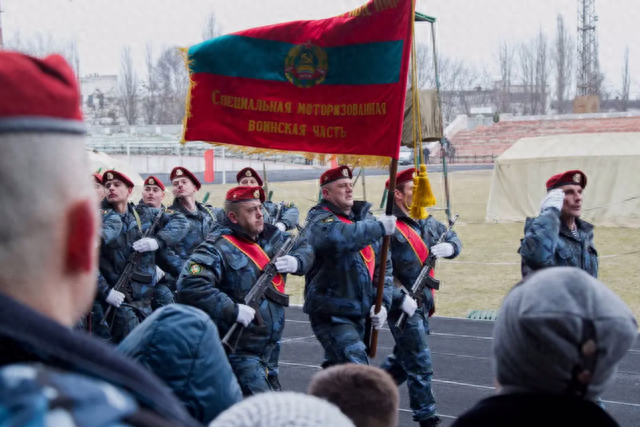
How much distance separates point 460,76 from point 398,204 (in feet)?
248

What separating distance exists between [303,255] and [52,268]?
16.7 feet

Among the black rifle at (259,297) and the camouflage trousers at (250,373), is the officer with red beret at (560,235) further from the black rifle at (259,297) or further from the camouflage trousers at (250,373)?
the camouflage trousers at (250,373)

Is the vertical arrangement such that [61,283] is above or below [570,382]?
above

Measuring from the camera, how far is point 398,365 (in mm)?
6746

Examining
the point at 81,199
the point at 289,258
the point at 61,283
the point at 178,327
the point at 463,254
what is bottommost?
the point at 463,254

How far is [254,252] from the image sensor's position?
5797 mm

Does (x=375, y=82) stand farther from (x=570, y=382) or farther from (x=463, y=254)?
(x=463, y=254)

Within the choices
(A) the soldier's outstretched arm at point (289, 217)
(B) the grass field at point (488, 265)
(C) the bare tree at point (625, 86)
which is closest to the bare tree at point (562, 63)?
(C) the bare tree at point (625, 86)

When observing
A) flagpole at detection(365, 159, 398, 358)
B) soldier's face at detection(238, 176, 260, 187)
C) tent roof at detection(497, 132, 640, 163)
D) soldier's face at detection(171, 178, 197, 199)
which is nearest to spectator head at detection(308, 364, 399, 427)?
flagpole at detection(365, 159, 398, 358)

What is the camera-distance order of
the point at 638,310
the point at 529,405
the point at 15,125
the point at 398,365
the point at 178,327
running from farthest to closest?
the point at 638,310 → the point at 398,365 → the point at 529,405 → the point at 178,327 → the point at 15,125

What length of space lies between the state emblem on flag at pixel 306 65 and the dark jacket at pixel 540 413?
14.2ft

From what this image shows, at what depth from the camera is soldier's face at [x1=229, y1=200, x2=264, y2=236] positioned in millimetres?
5832

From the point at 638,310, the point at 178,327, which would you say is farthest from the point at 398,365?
the point at 178,327

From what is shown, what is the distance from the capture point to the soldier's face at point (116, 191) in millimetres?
8383
